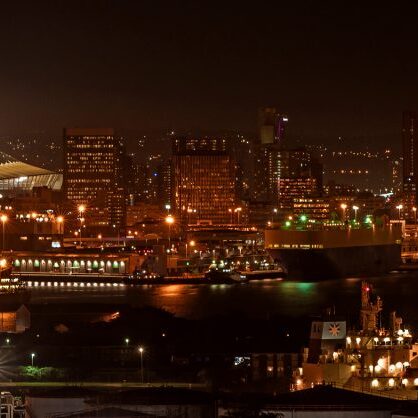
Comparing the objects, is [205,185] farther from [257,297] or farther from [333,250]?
[257,297]

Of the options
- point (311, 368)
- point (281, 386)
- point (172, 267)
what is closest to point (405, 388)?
point (311, 368)

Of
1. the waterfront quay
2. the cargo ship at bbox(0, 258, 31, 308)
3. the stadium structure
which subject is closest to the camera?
the cargo ship at bbox(0, 258, 31, 308)

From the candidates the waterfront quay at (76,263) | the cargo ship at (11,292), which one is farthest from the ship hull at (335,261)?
the cargo ship at (11,292)

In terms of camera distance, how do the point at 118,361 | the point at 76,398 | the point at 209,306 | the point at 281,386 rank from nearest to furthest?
the point at 76,398 → the point at 281,386 → the point at 118,361 → the point at 209,306

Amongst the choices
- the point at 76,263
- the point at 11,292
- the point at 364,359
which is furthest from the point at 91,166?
the point at 364,359

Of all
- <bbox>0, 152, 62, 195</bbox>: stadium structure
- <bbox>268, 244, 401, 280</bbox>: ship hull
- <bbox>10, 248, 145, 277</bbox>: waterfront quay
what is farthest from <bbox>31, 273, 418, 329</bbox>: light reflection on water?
<bbox>0, 152, 62, 195</bbox>: stadium structure

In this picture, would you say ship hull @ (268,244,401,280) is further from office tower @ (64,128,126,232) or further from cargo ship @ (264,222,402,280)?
office tower @ (64,128,126,232)

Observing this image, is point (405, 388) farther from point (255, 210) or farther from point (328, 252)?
point (255, 210)
